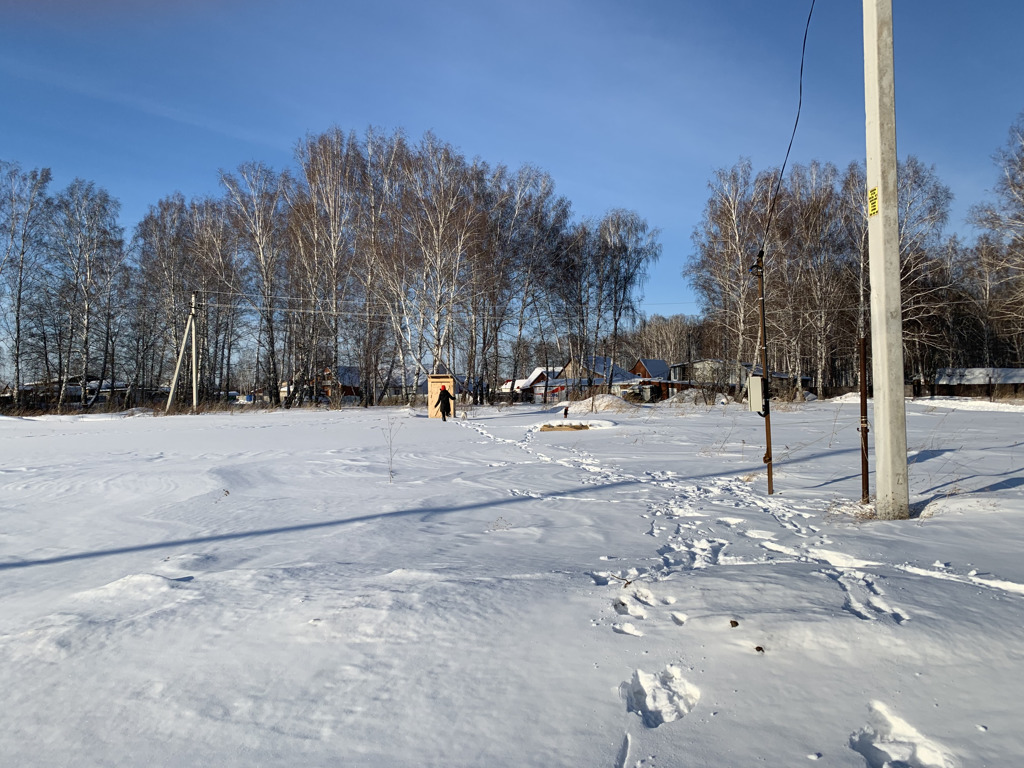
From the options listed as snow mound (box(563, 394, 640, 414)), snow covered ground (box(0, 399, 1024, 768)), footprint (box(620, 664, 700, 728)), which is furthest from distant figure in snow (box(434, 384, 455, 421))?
footprint (box(620, 664, 700, 728))

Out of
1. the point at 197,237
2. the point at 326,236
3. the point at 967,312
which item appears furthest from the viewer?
the point at 967,312

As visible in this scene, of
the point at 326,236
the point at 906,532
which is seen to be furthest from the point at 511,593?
the point at 326,236

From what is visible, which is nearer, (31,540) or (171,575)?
(171,575)

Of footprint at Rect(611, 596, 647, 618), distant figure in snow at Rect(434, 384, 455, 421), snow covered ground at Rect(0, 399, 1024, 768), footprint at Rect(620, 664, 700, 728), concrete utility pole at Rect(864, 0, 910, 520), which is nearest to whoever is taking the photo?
snow covered ground at Rect(0, 399, 1024, 768)

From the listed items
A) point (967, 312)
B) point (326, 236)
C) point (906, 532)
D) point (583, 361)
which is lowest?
point (906, 532)

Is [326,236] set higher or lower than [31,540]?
higher

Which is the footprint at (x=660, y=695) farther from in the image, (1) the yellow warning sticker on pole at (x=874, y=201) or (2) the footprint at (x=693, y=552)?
(1) the yellow warning sticker on pole at (x=874, y=201)

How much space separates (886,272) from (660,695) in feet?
12.7

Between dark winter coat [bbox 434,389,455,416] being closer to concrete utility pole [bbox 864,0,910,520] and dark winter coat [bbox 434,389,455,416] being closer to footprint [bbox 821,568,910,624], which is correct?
concrete utility pole [bbox 864,0,910,520]

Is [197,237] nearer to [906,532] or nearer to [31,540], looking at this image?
[31,540]

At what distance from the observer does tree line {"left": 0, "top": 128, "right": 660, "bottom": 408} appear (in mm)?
24531

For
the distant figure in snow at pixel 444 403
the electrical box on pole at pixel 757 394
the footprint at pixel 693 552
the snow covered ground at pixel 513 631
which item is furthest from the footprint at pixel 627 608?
the distant figure in snow at pixel 444 403

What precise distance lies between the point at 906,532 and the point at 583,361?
33.7 m

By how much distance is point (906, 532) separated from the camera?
3969mm
